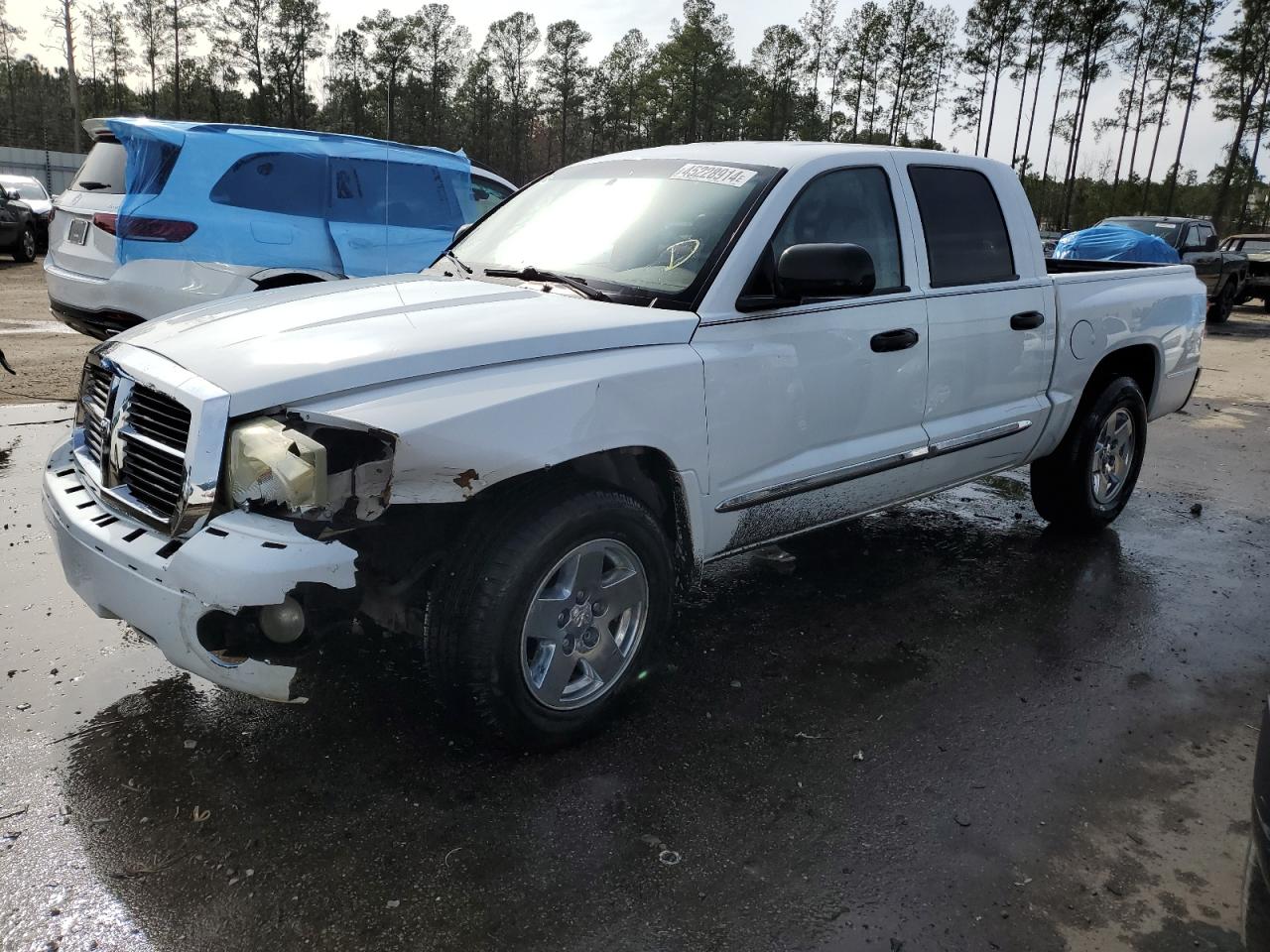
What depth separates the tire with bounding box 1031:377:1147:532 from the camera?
4.99 meters

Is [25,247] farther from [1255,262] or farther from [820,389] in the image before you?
[1255,262]

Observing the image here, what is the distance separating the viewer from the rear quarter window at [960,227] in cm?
400

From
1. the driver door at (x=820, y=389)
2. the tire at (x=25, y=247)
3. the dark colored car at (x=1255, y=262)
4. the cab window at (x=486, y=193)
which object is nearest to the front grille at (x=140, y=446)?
the driver door at (x=820, y=389)

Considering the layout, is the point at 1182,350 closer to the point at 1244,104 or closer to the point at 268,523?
the point at 268,523

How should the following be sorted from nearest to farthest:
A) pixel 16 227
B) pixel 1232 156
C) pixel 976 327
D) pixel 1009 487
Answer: pixel 976 327, pixel 1009 487, pixel 16 227, pixel 1232 156

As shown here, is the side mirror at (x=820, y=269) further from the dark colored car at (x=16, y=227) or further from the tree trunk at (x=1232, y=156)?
the tree trunk at (x=1232, y=156)

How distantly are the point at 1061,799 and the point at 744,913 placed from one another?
114 cm

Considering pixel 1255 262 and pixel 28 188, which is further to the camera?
pixel 28 188

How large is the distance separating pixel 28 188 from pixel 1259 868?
2440 cm

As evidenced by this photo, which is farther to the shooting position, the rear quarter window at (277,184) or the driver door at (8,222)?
the driver door at (8,222)

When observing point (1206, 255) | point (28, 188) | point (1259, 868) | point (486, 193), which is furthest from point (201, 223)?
point (28, 188)

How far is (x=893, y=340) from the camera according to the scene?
145 inches

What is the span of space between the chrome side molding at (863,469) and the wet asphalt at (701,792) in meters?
0.70

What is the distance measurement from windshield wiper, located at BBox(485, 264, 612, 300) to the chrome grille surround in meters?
1.28
